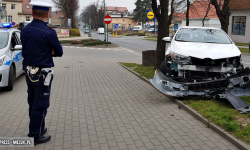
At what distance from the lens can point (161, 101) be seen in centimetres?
731

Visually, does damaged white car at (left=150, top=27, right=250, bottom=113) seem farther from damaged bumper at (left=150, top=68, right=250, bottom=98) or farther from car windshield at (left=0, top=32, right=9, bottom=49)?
car windshield at (left=0, top=32, right=9, bottom=49)

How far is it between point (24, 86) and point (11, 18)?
7042cm

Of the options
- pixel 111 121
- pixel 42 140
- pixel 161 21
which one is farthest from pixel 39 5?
pixel 161 21

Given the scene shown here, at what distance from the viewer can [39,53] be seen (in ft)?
13.7

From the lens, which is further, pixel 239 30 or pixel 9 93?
pixel 239 30

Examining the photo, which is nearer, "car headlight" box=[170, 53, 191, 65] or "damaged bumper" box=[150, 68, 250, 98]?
"damaged bumper" box=[150, 68, 250, 98]

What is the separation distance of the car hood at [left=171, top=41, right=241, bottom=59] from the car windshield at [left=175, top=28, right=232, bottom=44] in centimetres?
52

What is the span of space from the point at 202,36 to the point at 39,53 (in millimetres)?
6012

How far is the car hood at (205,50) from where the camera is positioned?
707cm

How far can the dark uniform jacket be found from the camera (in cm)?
413

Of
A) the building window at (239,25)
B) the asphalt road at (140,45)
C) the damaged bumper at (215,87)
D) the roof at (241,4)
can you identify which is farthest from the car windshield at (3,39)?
the building window at (239,25)

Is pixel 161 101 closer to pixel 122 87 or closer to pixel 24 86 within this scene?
pixel 122 87

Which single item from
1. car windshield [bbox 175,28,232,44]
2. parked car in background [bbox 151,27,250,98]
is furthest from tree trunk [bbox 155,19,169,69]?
parked car in background [bbox 151,27,250,98]

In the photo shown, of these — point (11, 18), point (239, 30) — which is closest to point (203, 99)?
point (239, 30)
